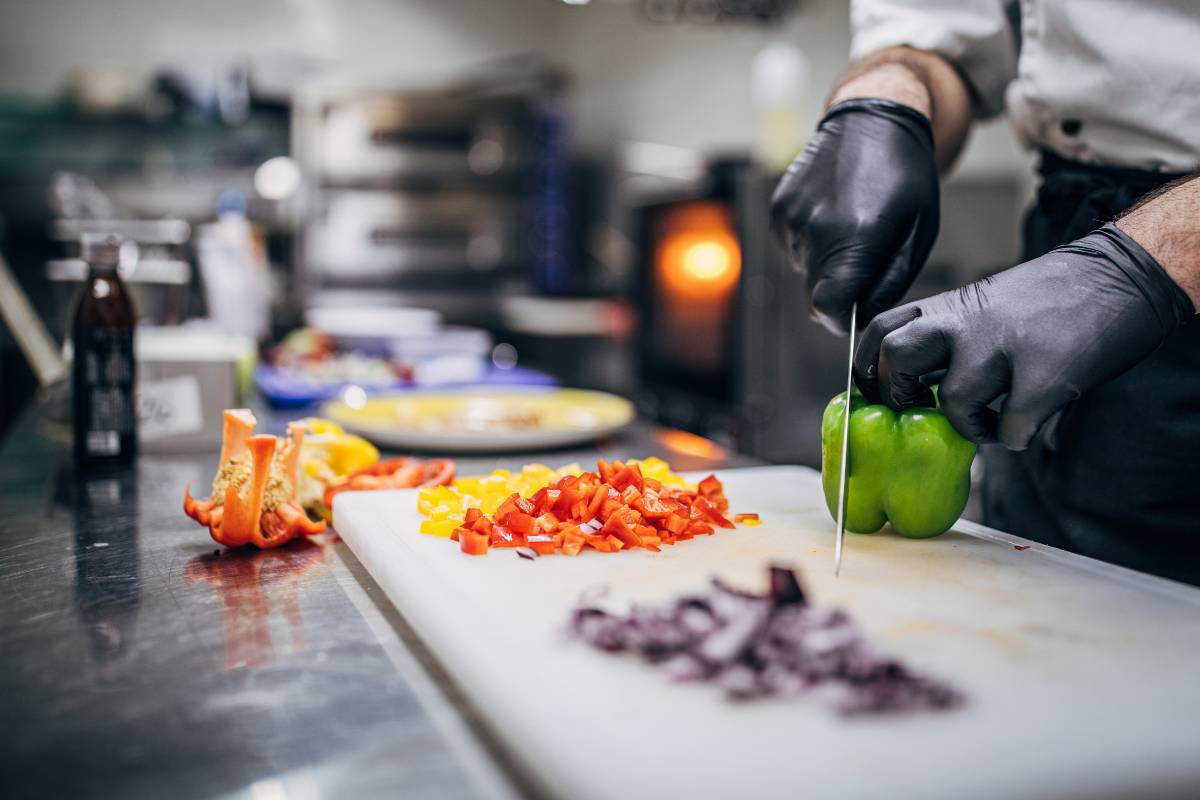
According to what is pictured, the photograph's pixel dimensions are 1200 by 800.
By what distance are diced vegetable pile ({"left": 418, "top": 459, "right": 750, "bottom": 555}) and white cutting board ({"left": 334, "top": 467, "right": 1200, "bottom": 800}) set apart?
0.02 meters

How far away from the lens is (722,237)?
3117mm

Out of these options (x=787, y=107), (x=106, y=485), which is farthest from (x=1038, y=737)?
(x=787, y=107)

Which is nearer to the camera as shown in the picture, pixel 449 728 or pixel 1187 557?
pixel 449 728

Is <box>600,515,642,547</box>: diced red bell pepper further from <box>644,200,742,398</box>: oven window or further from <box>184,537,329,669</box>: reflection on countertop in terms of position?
<box>644,200,742,398</box>: oven window

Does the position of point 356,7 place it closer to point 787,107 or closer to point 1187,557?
point 787,107

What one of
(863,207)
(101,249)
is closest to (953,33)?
(863,207)

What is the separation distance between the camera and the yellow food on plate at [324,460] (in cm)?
126

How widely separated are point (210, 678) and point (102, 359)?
0.89 metres

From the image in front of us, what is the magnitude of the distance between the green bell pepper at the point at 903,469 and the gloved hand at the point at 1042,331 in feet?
→ 0.20

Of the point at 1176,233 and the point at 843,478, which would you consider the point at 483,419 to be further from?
the point at 1176,233

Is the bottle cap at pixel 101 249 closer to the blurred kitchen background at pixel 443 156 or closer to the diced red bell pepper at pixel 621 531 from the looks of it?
the diced red bell pepper at pixel 621 531

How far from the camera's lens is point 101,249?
4.77ft

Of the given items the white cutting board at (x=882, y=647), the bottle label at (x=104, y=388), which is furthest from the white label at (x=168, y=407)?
the white cutting board at (x=882, y=647)

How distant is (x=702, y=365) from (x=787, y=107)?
1164 millimetres
